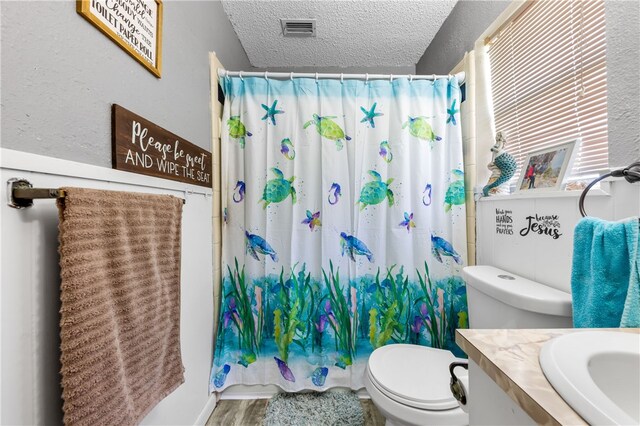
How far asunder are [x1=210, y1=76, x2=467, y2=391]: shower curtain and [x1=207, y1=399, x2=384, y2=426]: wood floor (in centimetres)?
11

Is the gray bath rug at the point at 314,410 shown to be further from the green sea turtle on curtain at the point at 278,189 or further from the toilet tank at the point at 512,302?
the green sea turtle on curtain at the point at 278,189

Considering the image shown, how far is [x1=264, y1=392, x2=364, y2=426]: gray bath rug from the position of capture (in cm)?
131

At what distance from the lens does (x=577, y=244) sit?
71 centimetres

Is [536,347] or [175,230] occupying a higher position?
[175,230]

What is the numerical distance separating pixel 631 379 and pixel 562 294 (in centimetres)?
47

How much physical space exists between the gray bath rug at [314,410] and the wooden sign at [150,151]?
1262 mm

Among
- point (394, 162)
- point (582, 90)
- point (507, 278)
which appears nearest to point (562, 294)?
point (507, 278)

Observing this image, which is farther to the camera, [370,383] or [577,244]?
[370,383]

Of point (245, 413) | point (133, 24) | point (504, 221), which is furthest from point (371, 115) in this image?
point (245, 413)

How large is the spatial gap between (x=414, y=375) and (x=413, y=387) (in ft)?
0.25

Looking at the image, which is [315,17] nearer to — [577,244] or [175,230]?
[175,230]

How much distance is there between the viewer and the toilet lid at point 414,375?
3.00ft

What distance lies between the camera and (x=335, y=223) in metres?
1.48

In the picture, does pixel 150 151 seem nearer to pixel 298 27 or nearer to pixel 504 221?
pixel 298 27
